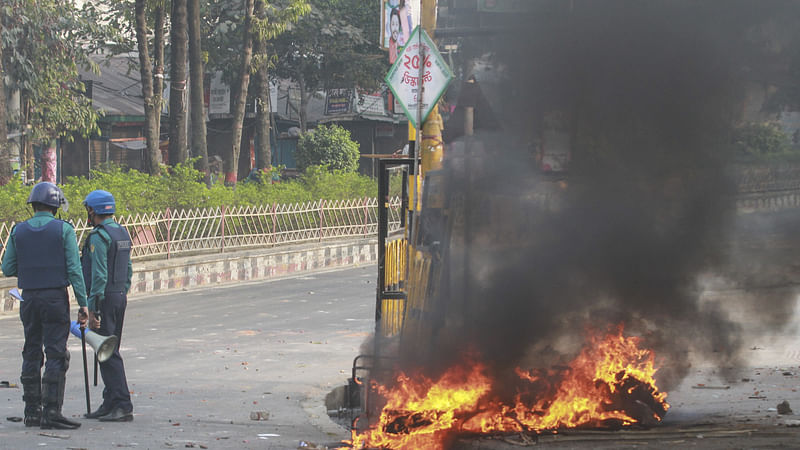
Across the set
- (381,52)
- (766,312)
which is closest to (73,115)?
(381,52)

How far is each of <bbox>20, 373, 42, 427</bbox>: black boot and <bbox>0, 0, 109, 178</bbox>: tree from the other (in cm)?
1655

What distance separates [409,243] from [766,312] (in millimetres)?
4186

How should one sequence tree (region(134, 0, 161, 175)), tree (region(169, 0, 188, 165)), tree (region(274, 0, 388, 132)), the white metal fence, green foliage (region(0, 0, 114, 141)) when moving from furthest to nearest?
tree (region(274, 0, 388, 132)), green foliage (region(0, 0, 114, 141)), tree (region(134, 0, 161, 175)), tree (region(169, 0, 188, 165)), the white metal fence

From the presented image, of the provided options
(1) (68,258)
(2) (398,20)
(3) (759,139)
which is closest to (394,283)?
(1) (68,258)

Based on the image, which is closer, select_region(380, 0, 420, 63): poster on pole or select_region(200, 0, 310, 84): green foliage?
select_region(380, 0, 420, 63): poster on pole

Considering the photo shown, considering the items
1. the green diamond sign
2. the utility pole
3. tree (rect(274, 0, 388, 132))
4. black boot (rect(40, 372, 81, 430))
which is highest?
tree (rect(274, 0, 388, 132))

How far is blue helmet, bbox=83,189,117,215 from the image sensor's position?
6.84 meters

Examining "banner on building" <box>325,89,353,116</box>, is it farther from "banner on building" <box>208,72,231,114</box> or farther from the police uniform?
the police uniform

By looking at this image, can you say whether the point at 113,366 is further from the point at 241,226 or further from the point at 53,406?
the point at 241,226

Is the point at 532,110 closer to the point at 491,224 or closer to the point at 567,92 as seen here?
the point at 567,92

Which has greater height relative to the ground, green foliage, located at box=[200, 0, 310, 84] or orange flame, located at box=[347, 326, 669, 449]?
green foliage, located at box=[200, 0, 310, 84]

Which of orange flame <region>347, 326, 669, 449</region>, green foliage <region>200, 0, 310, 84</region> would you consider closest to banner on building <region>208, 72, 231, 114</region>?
green foliage <region>200, 0, 310, 84</region>

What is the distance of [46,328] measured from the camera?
6.46 meters

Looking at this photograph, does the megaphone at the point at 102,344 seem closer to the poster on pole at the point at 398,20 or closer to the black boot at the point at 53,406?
the black boot at the point at 53,406
